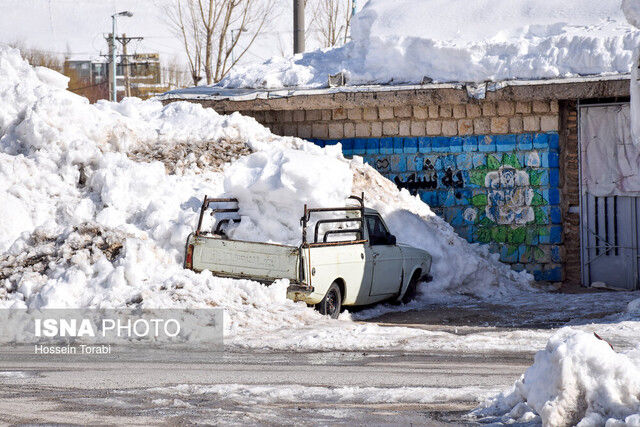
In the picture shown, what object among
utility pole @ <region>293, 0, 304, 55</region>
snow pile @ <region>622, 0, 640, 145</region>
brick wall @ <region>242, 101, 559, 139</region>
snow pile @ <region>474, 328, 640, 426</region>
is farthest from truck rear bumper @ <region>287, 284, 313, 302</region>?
utility pole @ <region>293, 0, 304, 55</region>

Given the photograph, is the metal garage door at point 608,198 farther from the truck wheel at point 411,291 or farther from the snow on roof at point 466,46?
the truck wheel at point 411,291

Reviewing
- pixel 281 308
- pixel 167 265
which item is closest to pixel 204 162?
pixel 167 265

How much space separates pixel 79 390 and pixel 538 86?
11.6 metres

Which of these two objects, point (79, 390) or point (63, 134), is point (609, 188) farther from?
point (79, 390)

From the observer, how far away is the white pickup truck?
12.8 metres

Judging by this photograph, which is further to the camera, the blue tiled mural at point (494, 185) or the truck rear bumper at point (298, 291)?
the blue tiled mural at point (494, 185)

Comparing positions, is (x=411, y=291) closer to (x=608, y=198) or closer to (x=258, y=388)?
(x=608, y=198)

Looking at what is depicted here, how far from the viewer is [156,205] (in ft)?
51.1

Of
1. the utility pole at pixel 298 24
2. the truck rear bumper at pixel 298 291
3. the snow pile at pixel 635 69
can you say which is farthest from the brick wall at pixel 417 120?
the utility pole at pixel 298 24

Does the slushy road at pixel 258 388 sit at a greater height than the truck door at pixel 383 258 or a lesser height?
lesser

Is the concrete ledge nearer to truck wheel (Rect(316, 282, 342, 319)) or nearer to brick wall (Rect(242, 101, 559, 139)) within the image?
brick wall (Rect(242, 101, 559, 139))

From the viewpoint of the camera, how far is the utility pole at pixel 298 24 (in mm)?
29547

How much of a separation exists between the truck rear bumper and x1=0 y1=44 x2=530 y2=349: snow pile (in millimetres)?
95

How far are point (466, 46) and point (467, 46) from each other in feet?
0.06
